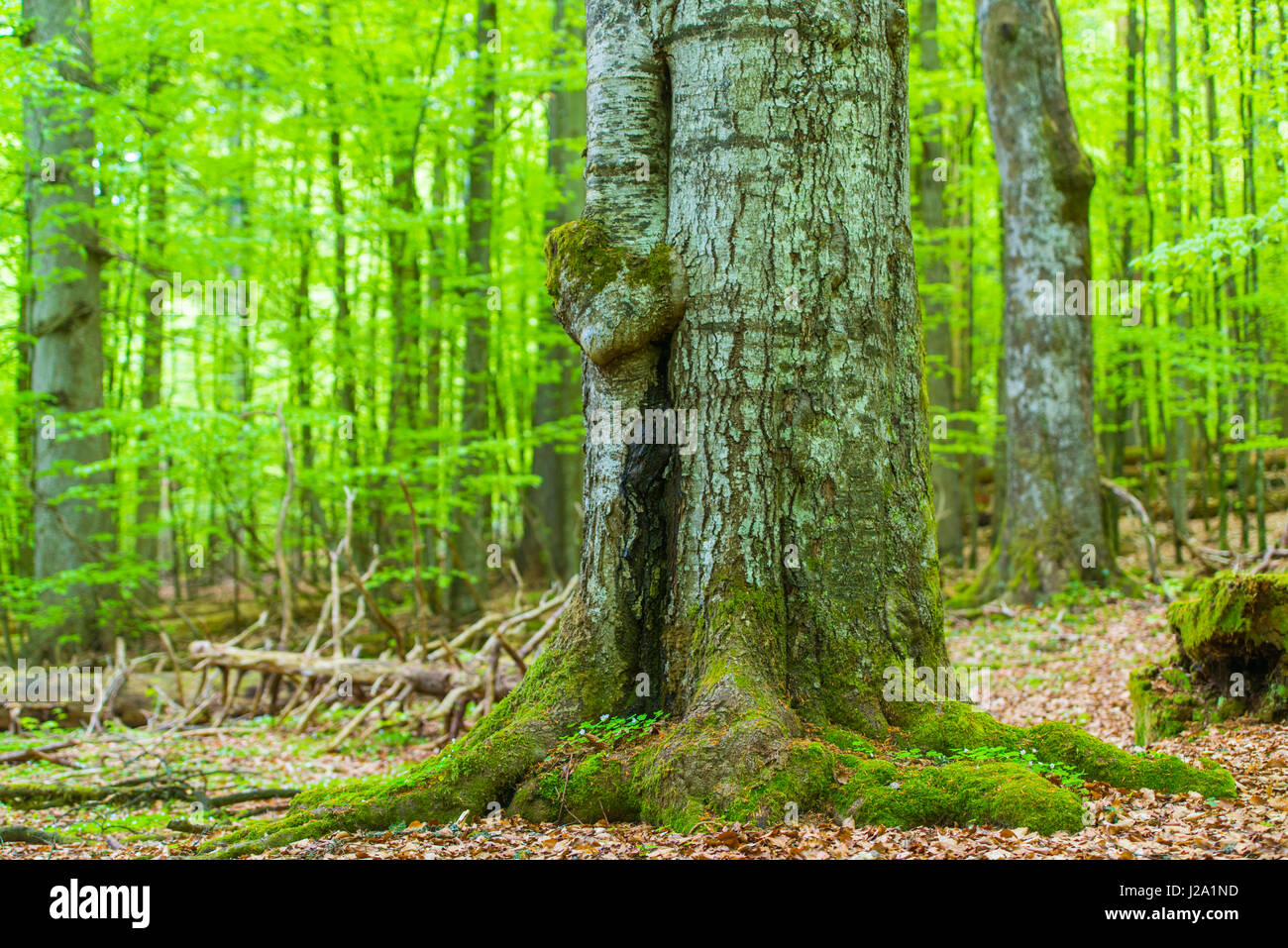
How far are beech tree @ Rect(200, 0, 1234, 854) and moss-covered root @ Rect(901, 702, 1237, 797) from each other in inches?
0.4

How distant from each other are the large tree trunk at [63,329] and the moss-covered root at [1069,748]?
1030 centimetres

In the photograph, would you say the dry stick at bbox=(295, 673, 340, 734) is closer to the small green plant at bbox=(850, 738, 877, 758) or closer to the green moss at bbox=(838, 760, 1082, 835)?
the small green plant at bbox=(850, 738, 877, 758)

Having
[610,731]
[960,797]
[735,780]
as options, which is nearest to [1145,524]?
[960,797]

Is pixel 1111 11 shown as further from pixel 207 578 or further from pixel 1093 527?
pixel 207 578

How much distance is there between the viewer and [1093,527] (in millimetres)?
10023

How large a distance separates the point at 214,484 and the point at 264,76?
6.01m

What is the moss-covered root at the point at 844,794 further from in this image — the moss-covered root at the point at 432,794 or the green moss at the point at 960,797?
the moss-covered root at the point at 432,794

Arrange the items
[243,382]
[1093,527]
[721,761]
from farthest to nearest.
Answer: [243,382]
[1093,527]
[721,761]

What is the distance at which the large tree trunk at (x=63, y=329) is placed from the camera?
1093cm

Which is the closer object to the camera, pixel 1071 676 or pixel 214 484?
pixel 1071 676

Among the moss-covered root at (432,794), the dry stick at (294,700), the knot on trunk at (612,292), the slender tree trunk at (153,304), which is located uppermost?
the slender tree trunk at (153,304)

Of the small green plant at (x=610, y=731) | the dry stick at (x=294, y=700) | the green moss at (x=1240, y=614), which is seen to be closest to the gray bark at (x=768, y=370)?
the small green plant at (x=610, y=731)

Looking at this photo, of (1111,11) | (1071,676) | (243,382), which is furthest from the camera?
(1111,11)
